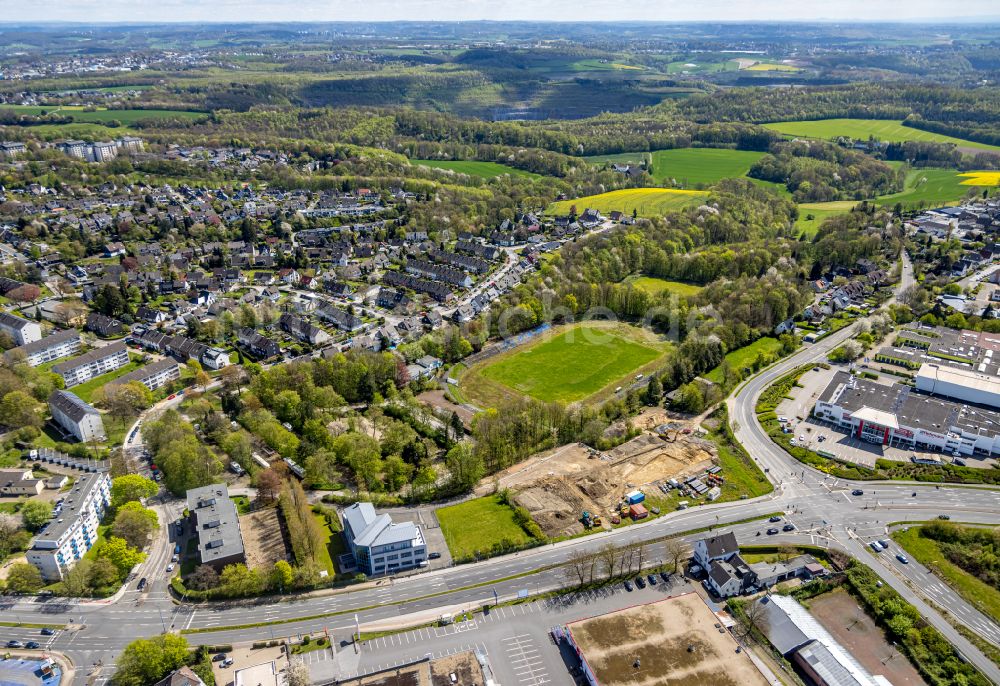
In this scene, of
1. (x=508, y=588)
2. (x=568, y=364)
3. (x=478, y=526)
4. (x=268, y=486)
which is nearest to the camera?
(x=508, y=588)

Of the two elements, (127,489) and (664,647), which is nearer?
(664,647)

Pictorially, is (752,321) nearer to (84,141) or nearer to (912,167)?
(912,167)

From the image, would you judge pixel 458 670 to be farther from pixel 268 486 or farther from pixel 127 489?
pixel 127 489

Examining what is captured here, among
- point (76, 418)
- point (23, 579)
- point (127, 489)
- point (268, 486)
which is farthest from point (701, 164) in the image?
point (23, 579)

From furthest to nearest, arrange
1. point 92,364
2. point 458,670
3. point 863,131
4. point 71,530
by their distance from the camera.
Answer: point 863,131 < point 92,364 < point 71,530 < point 458,670

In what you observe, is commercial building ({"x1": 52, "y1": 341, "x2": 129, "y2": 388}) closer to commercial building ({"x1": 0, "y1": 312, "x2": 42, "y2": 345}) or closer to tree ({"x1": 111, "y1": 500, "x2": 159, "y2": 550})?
commercial building ({"x1": 0, "y1": 312, "x2": 42, "y2": 345})

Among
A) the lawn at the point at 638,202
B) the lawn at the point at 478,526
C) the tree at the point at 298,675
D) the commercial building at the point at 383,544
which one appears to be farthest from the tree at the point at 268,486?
the lawn at the point at 638,202

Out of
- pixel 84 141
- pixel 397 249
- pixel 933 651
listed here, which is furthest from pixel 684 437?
pixel 84 141
